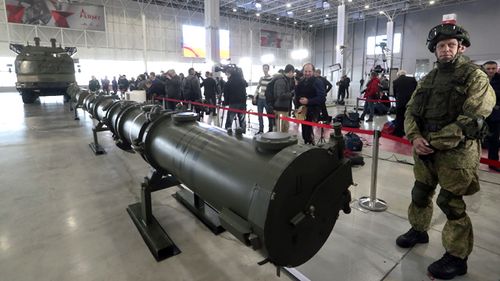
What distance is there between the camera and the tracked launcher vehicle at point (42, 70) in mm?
10398

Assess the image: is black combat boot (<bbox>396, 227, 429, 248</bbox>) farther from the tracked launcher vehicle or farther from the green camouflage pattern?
the tracked launcher vehicle

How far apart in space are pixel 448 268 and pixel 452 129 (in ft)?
3.00

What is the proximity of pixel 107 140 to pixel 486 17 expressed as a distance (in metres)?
22.5

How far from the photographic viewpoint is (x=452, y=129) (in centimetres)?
172

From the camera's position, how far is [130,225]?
2.70m

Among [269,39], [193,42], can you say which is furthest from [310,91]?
[269,39]

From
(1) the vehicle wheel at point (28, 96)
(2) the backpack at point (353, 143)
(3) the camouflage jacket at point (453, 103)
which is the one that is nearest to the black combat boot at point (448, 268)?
(3) the camouflage jacket at point (453, 103)

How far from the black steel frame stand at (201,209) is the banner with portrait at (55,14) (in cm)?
1811

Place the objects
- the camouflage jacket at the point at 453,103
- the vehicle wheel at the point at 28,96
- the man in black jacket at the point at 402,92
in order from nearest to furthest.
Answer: the camouflage jacket at the point at 453,103
the man in black jacket at the point at 402,92
the vehicle wheel at the point at 28,96

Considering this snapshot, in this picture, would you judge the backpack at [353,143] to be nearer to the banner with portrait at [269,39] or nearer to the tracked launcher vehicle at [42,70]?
the tracked launcher vehicle at [42,70]

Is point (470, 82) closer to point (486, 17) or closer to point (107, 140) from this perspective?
point (107, 140)

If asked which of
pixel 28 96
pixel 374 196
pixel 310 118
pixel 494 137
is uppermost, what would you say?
pixel 28 96

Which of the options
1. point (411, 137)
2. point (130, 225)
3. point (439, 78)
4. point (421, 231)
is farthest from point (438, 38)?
point (130, 225)

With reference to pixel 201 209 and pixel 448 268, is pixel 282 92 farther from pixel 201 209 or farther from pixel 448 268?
pixel 448 268
